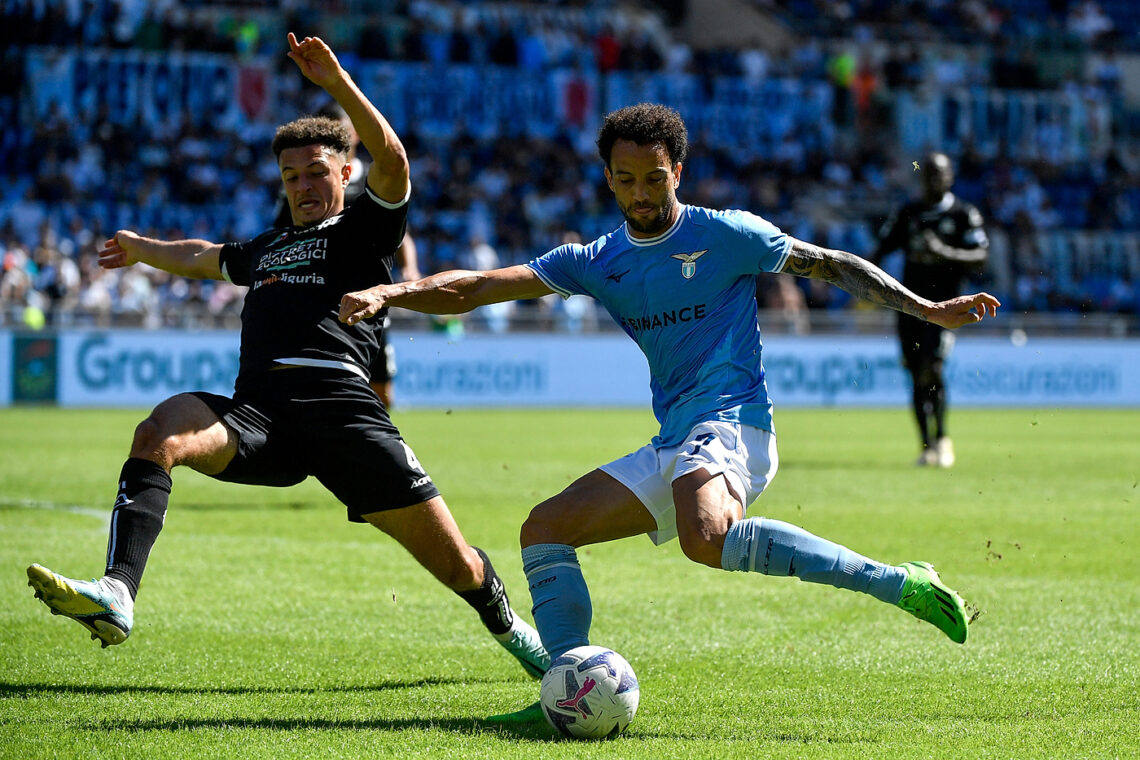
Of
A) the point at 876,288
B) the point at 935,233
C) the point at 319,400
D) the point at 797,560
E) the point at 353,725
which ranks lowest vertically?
the point at 353,725

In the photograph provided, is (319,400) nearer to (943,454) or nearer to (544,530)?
(544,530)

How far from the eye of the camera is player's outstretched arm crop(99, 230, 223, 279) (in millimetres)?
5625

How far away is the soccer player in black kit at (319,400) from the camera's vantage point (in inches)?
190

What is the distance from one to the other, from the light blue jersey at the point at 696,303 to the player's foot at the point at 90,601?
1.78m

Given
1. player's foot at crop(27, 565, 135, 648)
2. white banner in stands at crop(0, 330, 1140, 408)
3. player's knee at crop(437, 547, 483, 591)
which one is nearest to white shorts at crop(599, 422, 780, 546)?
player's knee at crop(437, 547, 483, 591)

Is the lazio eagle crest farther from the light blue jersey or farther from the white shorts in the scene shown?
the white shorts

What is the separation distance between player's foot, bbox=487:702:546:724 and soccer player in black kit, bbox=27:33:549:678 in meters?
0.63

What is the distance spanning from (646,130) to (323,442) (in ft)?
5.04

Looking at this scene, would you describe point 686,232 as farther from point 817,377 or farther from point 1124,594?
point 817,377

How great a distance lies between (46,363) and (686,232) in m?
19.4

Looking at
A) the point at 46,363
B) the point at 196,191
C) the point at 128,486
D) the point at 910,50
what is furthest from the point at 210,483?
the point at 910,50

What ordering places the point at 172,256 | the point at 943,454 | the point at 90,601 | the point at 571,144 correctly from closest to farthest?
1. the point at 90,601
2. the point at 172,256
3. the point at 943,454
4. the point at 571,144

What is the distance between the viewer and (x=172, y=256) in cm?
570

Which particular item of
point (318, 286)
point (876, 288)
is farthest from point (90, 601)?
point (876, 288)
